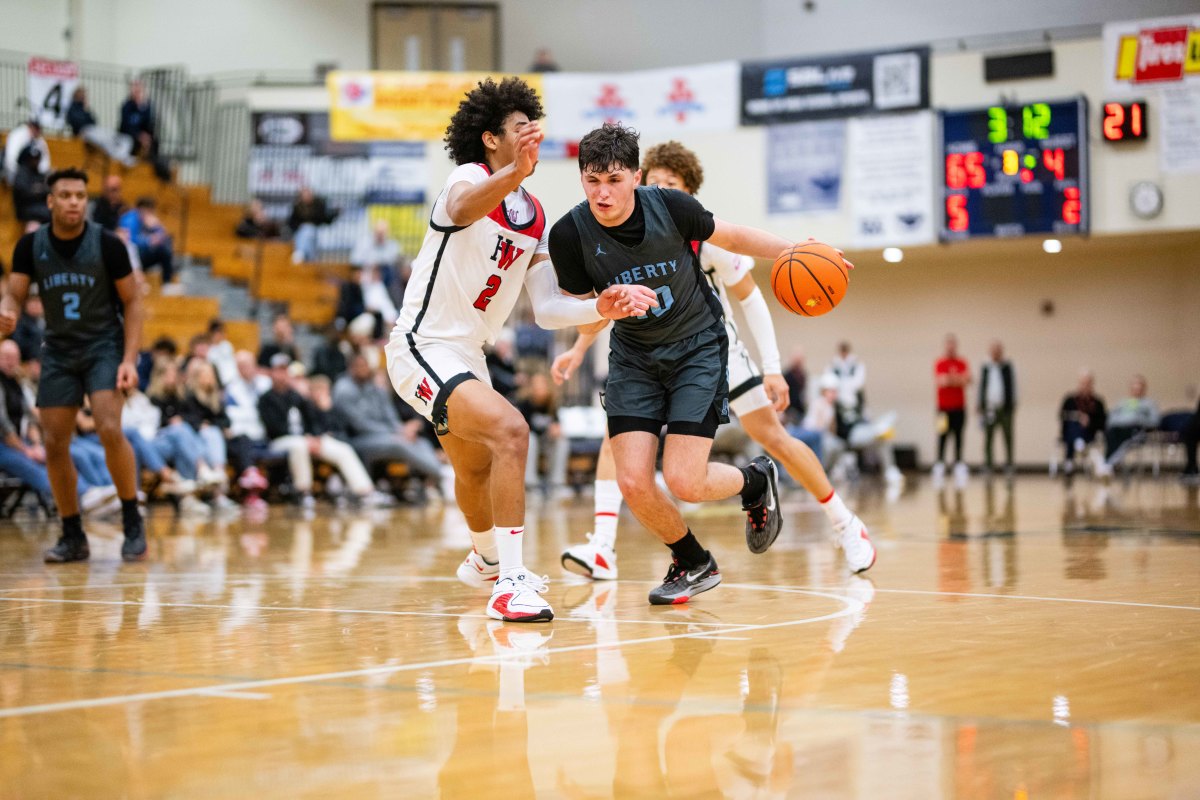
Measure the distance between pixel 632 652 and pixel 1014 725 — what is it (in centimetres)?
140

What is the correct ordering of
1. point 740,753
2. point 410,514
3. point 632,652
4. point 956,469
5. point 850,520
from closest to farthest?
point 740,753 → point 632,652 → point 850,520 → point 410,514 → point 956,469

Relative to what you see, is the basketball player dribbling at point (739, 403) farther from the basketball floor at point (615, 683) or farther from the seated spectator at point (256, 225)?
the seated spectator at point (256, 225)

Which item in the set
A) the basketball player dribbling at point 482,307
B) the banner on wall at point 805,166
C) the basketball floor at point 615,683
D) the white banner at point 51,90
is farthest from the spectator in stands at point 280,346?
the basketball player dribbling at point 482,307

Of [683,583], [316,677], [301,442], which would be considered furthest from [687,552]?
[301,442]

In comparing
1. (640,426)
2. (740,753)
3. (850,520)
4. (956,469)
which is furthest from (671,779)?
(956,469)

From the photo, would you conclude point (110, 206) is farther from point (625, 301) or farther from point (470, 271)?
point (625, 301)

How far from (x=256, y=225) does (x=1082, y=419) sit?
41.9 feet

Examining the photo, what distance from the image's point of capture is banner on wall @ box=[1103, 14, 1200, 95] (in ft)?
60.2

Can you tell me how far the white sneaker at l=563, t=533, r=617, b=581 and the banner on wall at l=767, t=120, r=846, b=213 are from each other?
49.0 feet

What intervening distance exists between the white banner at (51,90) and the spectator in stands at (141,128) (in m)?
0.79

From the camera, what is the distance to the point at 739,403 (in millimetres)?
6535

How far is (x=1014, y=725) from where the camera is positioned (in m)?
3.04

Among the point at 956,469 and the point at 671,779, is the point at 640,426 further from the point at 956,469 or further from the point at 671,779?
the point at 956,469

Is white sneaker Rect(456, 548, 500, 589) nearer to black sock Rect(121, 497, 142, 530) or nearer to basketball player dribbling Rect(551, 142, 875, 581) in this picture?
basketball player dribbling Rect(551, 142, 875, 581)
